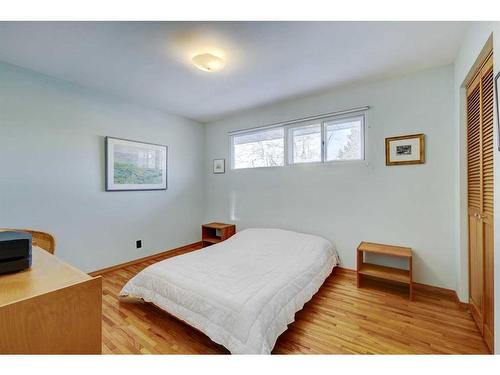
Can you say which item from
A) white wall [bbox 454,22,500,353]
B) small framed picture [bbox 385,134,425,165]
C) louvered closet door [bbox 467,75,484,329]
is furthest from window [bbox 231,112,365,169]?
louvered closet door [bbox 467,75,484,329]

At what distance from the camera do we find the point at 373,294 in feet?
Answer: 7.69

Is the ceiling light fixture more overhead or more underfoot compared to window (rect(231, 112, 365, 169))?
more overhead

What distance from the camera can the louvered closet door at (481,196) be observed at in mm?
1546

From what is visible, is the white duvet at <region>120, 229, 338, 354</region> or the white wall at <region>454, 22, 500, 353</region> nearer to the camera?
the white duvet at <region>120, 229, 338, 354</region>

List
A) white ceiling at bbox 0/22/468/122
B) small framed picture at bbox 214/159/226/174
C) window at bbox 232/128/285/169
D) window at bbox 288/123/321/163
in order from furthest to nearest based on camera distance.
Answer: small framed picture at bbox 214/159/226/174 → window at bbox 232/128/285/169 → window at bbox 288/123/321/163 → white ceiling at bbox 0/22/468/122

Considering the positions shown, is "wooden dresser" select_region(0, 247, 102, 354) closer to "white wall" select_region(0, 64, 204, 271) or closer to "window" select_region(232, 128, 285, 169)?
"white wall" select_region(0, 64, 204, 271)

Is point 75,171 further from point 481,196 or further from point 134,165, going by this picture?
point 481,196

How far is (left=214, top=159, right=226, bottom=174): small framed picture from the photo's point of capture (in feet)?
13.6

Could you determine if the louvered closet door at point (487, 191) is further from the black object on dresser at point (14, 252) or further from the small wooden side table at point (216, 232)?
the small wooden side table at point (216, 232)

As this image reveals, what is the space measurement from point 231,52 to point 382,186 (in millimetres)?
2230

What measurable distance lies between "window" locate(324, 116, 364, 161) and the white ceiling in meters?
0.50

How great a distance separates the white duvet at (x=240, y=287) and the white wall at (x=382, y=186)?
575 millimetres

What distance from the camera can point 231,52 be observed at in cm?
206
